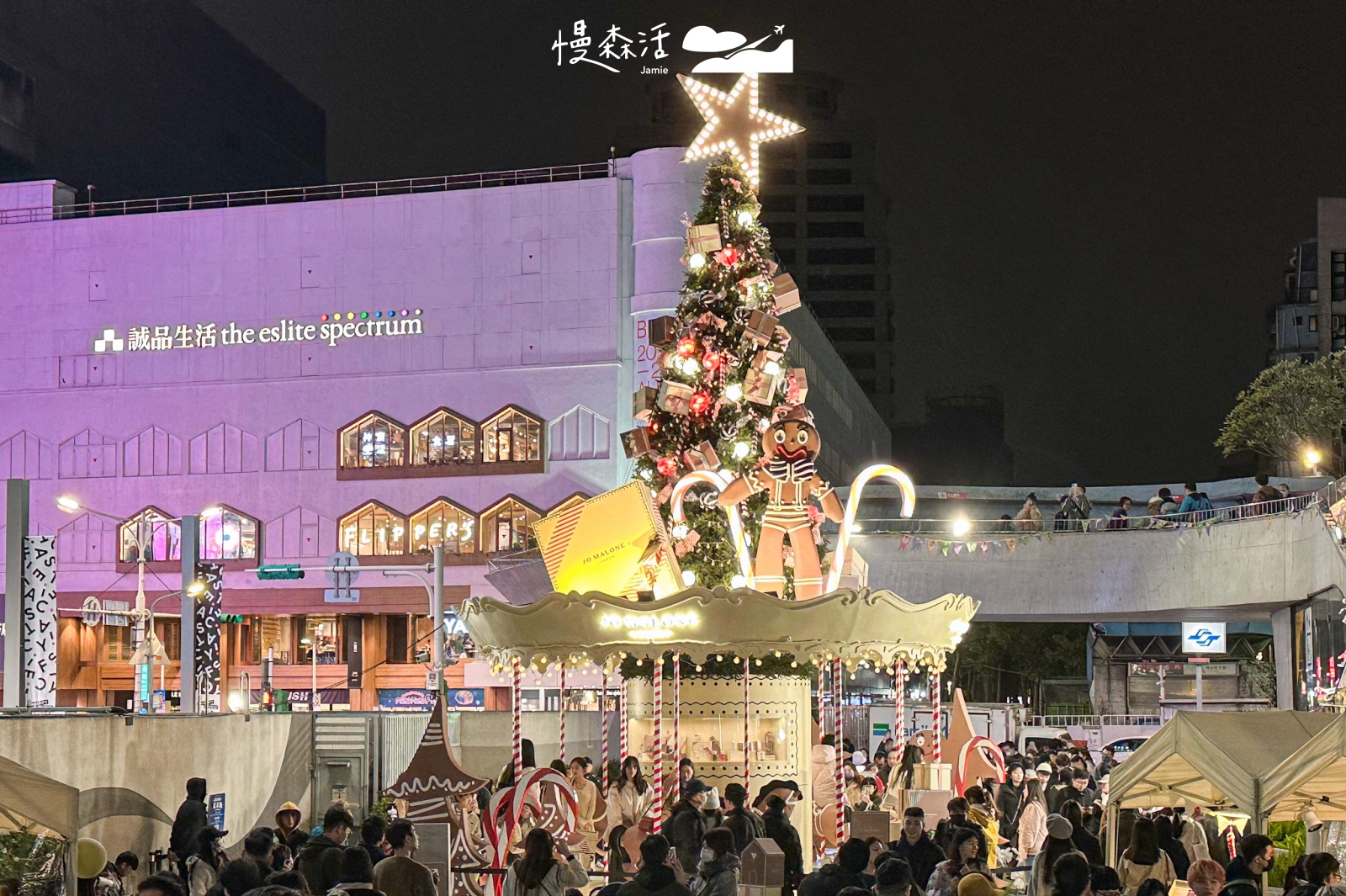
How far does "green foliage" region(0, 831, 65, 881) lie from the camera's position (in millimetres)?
11359

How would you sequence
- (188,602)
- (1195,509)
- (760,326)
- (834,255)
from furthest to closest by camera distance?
(834,255) < (1195,509) < (188,602) < (760,326)

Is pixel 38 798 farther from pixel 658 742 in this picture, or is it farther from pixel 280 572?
pixel 280 572

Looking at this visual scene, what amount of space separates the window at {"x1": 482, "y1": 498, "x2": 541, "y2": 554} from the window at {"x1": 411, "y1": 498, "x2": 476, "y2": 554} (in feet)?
1.60

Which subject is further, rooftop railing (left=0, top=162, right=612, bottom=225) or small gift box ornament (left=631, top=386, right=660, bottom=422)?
rooftop railing (left=0, top=162, right=612, bottom=225)

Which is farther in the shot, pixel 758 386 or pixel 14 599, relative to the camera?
pixel 758 386

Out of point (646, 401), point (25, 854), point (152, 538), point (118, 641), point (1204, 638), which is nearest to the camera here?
point (25, 854)

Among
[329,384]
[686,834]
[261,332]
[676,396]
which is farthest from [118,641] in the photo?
[686,834]

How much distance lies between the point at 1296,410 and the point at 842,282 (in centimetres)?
7230

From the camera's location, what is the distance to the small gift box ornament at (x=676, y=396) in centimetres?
A: 2114

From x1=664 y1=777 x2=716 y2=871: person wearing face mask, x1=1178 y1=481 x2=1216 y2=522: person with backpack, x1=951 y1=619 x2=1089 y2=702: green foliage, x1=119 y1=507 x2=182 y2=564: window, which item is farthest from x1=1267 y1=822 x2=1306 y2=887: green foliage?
x1=951 y1=619 x2=1089 y2=702: green foliage

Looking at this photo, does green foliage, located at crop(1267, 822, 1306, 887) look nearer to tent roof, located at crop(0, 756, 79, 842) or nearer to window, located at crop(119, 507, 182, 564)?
tent roof, located at crop(0, 756, 79, 842)

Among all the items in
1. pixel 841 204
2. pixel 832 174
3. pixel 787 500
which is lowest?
pixel 787 500

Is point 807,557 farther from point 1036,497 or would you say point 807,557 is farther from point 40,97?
point 40,97

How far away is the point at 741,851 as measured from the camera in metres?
11.7
